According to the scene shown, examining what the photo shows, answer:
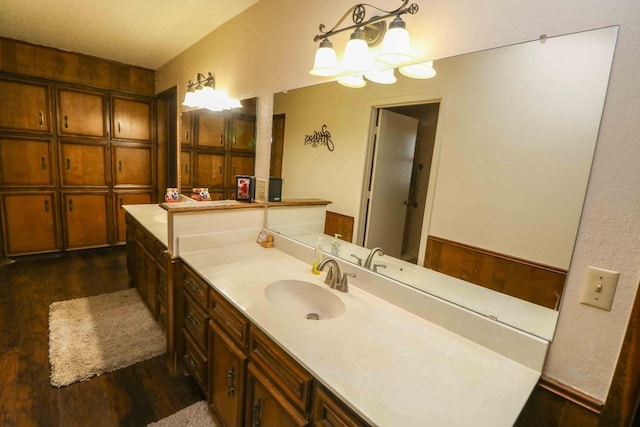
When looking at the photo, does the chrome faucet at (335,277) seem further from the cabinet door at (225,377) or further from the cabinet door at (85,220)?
the cabinet door at (85,220)

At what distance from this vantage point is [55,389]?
1.73 meters

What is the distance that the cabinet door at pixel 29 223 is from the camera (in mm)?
3363

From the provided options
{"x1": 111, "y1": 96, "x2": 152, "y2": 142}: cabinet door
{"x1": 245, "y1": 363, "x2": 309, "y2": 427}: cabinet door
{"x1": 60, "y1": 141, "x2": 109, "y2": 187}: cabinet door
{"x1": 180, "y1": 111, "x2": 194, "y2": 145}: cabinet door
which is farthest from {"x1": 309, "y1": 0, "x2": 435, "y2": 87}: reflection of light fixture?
{"x1": 60, "y1": 141, "x2": 109, "y2": 187}: cabinet door

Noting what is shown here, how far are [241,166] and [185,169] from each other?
978 mm

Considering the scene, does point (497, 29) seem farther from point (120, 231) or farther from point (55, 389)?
point (120, 231)

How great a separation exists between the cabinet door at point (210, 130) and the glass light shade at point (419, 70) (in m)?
1.68

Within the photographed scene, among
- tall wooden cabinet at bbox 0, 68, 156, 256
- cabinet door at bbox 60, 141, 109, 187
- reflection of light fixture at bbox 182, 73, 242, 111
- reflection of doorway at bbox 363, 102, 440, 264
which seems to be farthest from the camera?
cabinet door at bbox 60, 141, 109, 187

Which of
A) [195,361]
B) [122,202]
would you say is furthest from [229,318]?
[122,202]

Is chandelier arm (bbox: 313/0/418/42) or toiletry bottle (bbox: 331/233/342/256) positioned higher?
chandelier arm (bbox: 313/0/418/42)

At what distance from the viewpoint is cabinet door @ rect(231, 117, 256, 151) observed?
7.16 feet

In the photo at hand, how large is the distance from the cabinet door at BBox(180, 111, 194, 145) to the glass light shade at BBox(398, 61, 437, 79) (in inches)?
89.3

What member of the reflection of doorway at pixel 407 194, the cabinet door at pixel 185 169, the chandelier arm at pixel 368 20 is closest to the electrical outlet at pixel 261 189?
the reflection of doorway at pixel 407 194

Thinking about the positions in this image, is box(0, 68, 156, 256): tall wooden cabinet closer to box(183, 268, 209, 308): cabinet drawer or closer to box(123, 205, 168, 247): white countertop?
box(123, 205, 168, 247): white countertop

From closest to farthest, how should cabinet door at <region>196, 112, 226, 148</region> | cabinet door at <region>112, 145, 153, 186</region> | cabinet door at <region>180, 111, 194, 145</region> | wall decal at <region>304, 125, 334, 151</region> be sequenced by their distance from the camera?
wall decal at <region>304, 125, 334, 151</region> < cabinet door at <region>196, 112, 226, 148</region> < cabinet door at <region>180, 111, 194, 145</region> < cabinet door at <region>112, 145, 153, 186</region>
